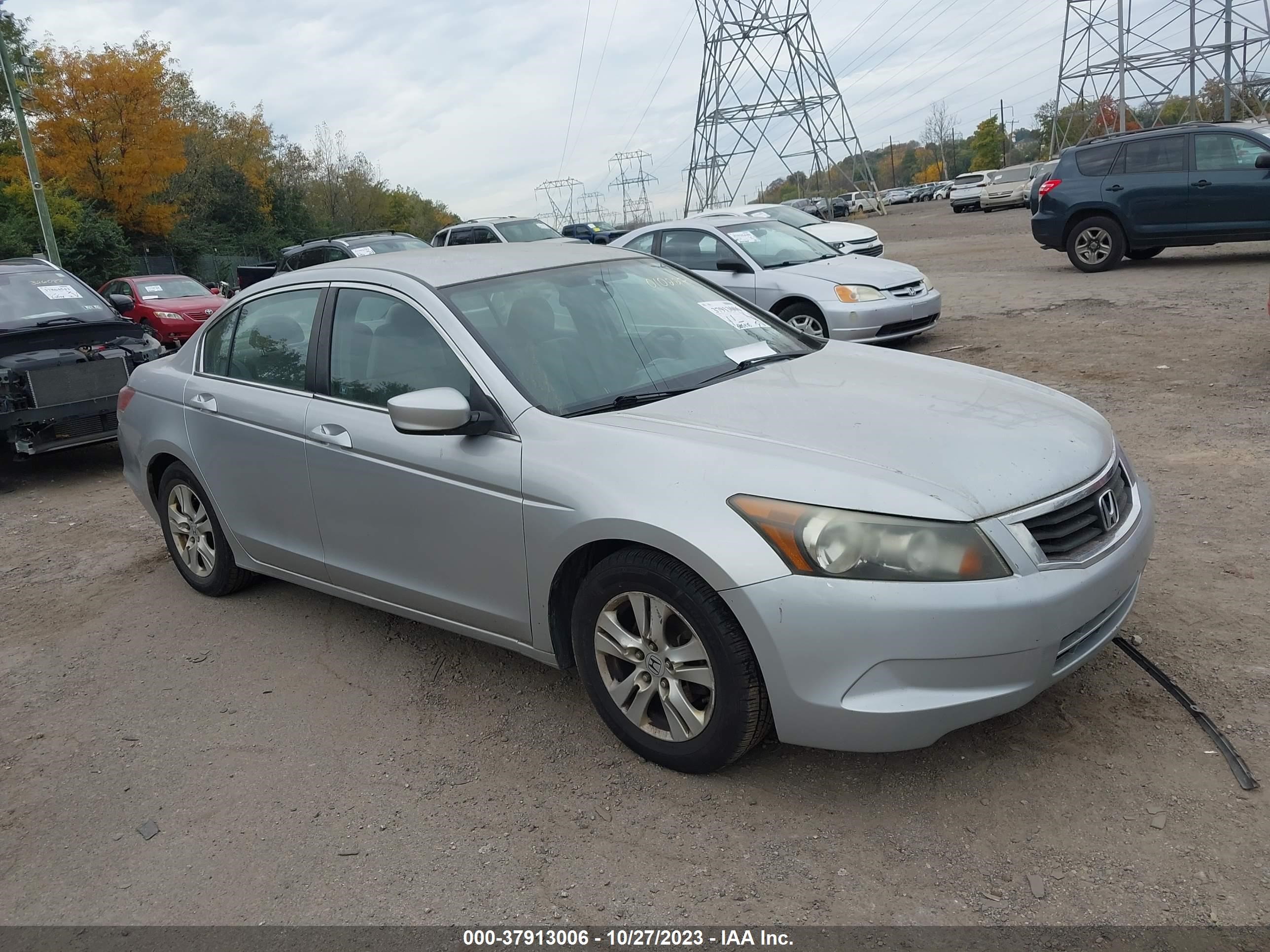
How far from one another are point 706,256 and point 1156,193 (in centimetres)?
648

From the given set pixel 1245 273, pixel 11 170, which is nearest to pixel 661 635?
pixel 1245 273

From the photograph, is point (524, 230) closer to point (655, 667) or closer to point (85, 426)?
point (85, 426)

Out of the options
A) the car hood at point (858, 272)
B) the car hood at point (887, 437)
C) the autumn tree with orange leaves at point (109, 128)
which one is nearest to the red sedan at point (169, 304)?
the car hood at point (858, 272)

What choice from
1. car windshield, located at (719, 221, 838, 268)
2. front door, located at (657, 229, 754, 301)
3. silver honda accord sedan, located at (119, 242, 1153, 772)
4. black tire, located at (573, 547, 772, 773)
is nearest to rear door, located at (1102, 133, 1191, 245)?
car windshield, located at (719, 221, 838, 268)

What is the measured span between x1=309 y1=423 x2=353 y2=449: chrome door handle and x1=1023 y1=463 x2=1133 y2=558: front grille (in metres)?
2.47

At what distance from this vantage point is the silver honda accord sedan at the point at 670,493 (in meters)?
2.81

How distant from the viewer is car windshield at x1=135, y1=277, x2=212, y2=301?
1850cm

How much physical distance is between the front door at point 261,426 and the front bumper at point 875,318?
634 cm

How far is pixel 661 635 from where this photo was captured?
10.2 feet

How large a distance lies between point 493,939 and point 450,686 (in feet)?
4.94

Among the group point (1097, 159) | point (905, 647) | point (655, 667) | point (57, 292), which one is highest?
point (1097, 159)

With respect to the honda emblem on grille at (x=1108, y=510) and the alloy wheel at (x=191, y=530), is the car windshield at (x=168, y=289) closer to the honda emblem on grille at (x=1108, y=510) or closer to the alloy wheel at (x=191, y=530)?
the alloy wheel at (x=191, y=530)

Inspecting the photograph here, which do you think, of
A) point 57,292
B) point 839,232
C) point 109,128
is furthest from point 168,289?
point 109,128

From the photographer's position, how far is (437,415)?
340 centimetres
